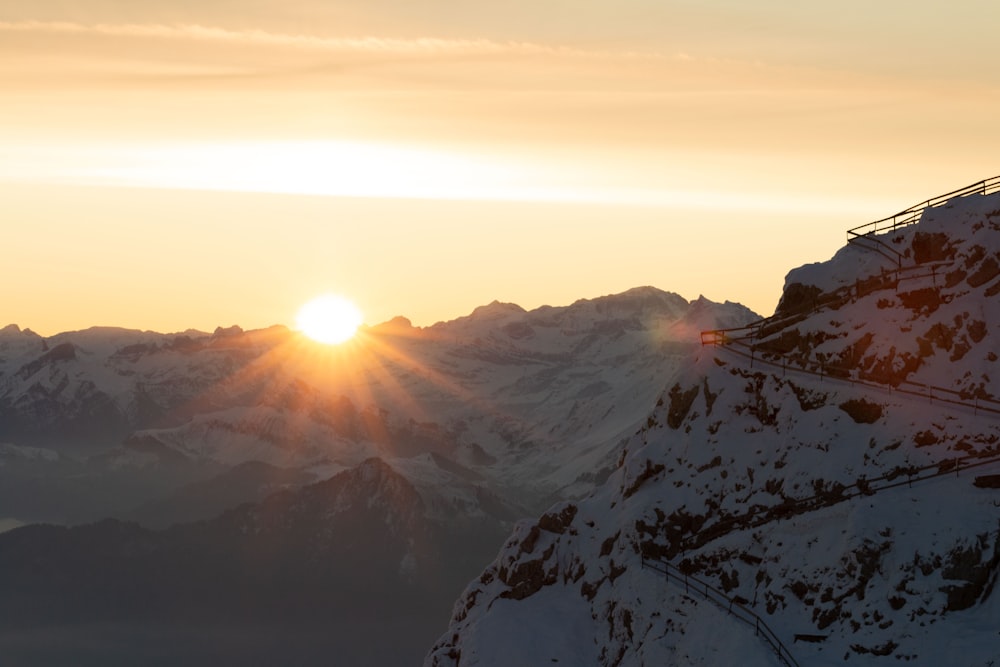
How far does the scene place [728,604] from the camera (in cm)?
11206

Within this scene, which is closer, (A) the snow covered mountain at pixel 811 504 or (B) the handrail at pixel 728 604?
(A) the snow covered mountain at pixel 811 504

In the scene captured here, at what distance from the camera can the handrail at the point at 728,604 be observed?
10334 cm

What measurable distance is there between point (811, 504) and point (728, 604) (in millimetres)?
8811

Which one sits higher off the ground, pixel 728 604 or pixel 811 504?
pixel 811 504

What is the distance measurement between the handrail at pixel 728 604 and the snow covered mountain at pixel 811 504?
6.0 inches

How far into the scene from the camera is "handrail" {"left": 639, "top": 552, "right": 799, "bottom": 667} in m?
103

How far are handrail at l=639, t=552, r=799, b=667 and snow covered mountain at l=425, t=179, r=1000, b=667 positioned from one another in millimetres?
153

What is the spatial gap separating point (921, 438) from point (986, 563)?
1226 cm

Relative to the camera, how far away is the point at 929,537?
338ft

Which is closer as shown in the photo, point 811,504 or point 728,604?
point 728,604

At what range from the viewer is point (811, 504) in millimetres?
112875

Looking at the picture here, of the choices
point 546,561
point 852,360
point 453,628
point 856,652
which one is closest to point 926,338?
point 852,360

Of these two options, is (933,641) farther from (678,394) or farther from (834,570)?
(678,394)

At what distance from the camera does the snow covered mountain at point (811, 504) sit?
335ft
